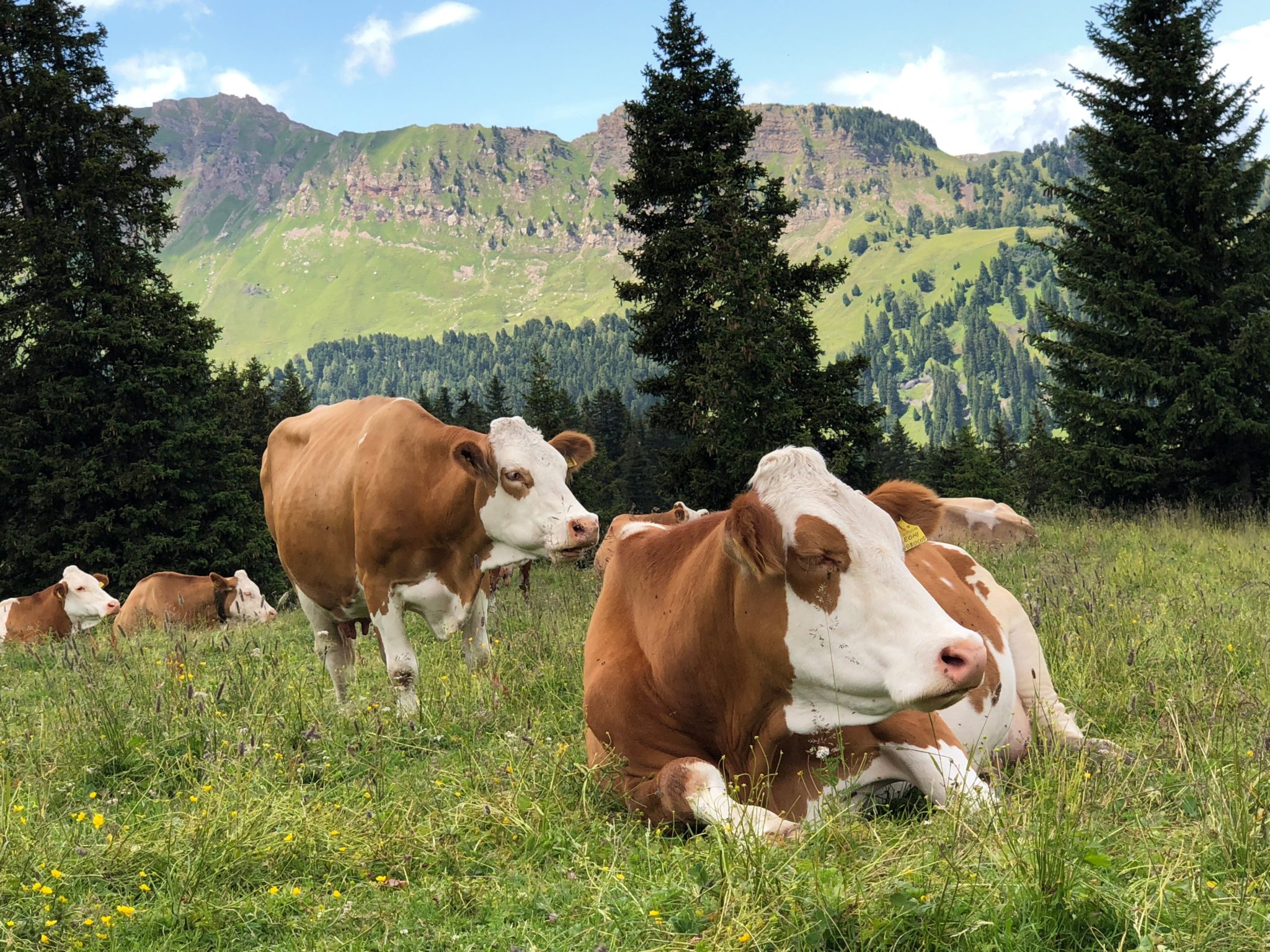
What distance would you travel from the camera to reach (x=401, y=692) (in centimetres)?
635

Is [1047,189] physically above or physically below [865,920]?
above

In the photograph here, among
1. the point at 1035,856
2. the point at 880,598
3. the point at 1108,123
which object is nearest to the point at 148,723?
the point at 880,598

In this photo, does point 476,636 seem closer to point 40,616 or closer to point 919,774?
point 919,774

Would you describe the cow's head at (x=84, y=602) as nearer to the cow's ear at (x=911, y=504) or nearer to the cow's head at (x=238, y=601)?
the cow's head at (x=238, y=601)

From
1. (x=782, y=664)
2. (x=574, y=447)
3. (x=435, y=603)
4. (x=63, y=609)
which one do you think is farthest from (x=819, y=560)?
(x=63, y=609)

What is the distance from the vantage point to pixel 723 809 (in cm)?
329

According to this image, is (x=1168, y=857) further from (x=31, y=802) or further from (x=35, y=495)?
(x=35, y=495)

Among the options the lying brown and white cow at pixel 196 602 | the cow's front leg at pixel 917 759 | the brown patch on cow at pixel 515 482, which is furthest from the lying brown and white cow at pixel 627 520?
the lying brown and white cow at pixel 196 602

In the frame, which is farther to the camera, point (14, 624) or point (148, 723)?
point (14, 624)

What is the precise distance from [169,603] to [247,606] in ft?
4.72

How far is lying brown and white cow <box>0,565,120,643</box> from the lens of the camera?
15.4 meters

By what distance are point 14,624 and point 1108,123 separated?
81.9 feet

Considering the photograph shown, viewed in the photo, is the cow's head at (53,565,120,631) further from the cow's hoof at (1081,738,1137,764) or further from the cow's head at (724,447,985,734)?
the cow's hoof at (1081,738,1137,764)

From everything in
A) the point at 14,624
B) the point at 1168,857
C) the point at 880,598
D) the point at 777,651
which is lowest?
the point at 14,624
